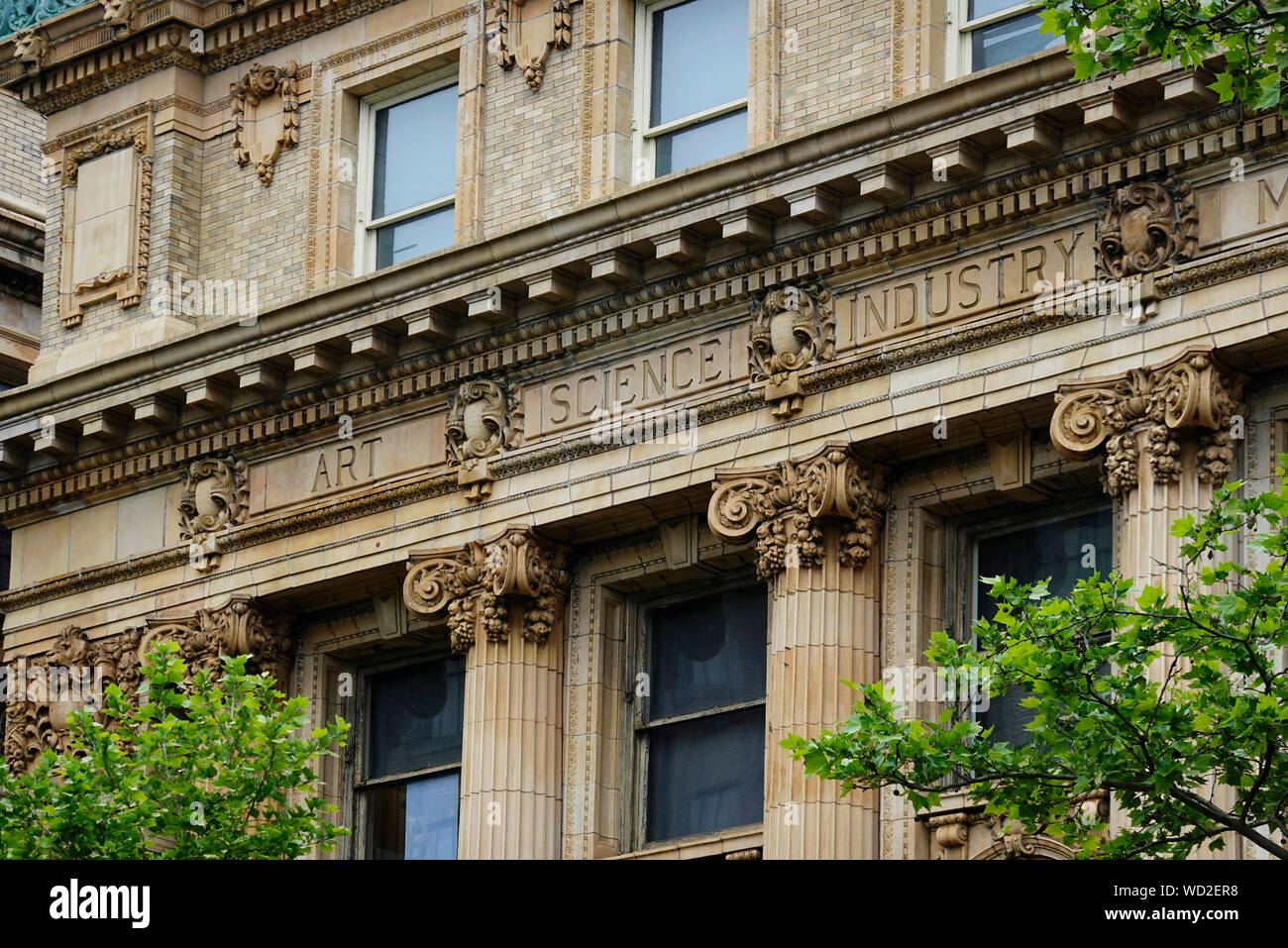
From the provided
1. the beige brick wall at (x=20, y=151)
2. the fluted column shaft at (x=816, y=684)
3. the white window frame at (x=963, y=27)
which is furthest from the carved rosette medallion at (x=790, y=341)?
the beige brick wall at (x=20, y=151)

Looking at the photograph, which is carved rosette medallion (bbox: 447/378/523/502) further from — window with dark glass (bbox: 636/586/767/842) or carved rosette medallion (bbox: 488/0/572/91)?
carved rosette medallion (bbox: 488/0/572/91)

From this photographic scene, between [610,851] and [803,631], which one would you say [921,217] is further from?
[610,851]

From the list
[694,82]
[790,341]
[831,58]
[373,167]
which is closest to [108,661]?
[373,167]

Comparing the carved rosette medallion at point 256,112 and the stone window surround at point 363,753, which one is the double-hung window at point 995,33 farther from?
the carved rosette medallion at point 256,112

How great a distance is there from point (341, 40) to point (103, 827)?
11.1 metres

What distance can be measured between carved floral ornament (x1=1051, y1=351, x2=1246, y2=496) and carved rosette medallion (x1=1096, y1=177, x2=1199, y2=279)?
3.12ft

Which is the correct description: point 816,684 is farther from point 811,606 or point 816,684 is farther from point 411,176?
point 411,176

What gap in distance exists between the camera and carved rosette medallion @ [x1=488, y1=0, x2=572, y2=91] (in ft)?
113

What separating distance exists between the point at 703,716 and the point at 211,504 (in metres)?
6.57

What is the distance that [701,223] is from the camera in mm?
31219

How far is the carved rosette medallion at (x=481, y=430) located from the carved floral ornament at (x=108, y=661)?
10.1ft

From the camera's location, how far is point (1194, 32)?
24000 millimetres
